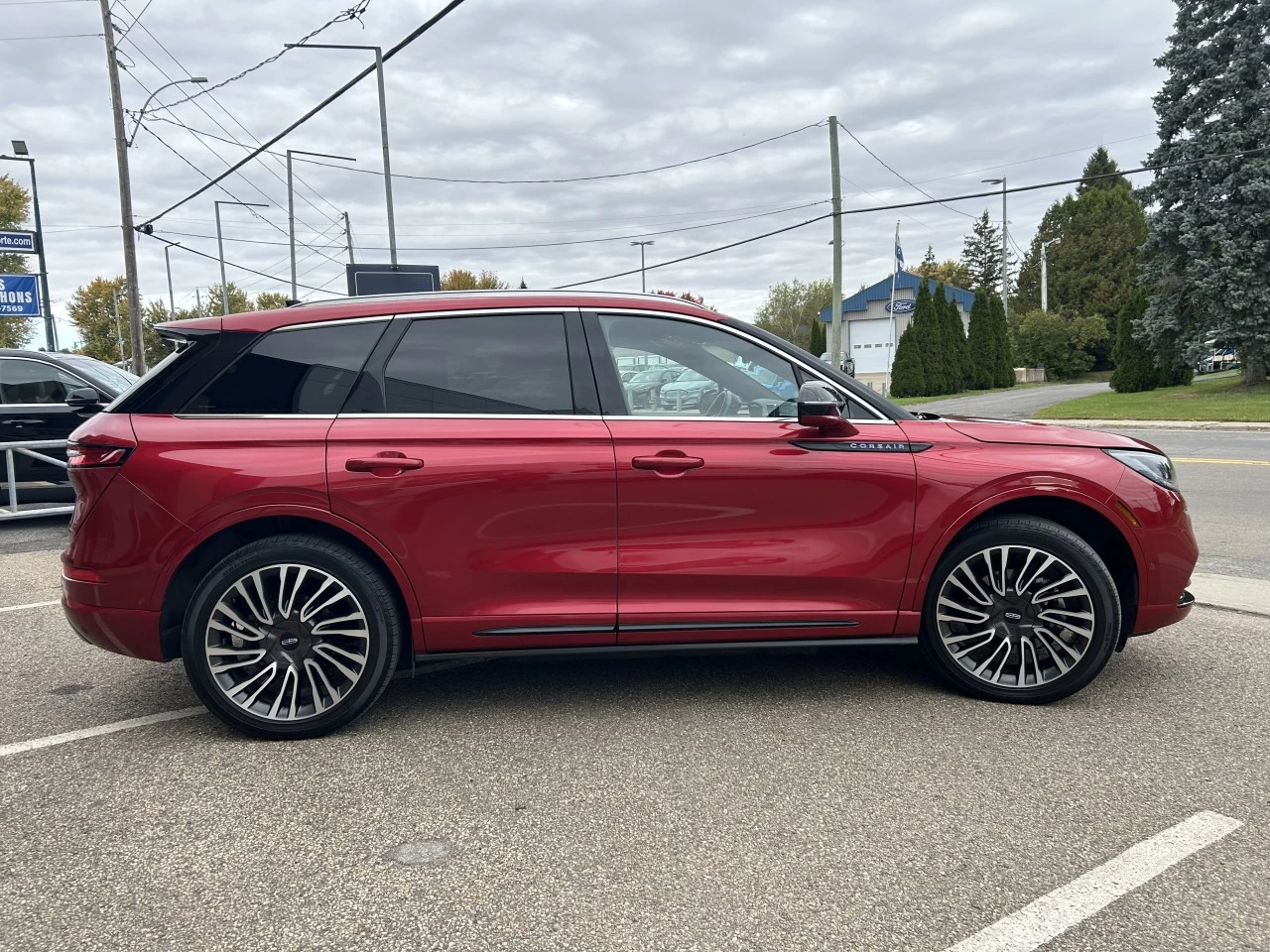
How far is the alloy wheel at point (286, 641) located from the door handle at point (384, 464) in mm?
432

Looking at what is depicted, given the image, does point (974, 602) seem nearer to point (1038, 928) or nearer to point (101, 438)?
point (1038, 928)

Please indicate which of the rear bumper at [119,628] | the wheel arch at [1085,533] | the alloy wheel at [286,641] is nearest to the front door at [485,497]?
the alloy wheel at [286,641]

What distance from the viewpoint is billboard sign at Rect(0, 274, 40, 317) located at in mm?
22578

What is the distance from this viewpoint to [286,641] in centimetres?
345

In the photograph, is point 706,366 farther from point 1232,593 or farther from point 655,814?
point 1232,593

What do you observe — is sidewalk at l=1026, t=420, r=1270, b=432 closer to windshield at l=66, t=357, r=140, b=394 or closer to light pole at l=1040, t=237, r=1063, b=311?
windshield at l=66, t=357, r=140, b=394

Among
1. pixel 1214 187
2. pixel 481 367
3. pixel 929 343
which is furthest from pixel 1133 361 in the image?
pixel 481 367

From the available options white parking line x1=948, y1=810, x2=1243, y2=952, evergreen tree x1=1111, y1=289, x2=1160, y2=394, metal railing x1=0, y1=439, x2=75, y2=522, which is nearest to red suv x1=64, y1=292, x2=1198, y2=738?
white parking line x1=948, y1=810, x2=1243, y2=952

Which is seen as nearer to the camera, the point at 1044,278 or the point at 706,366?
the point at 706,366

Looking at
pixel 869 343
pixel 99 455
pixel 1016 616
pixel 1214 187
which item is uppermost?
pixel 1214 187

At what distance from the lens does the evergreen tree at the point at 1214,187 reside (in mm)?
25781

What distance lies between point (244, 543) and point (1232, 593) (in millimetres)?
5633

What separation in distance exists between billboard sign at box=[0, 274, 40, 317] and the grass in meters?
26.5

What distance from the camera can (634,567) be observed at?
3539 millimetres
